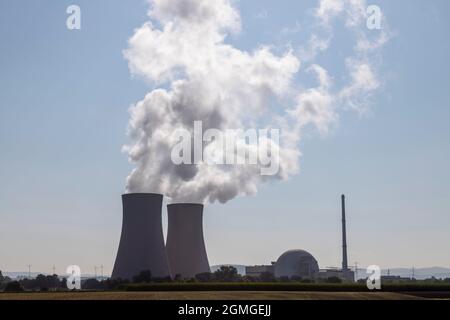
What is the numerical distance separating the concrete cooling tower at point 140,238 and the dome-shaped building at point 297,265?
128 ft

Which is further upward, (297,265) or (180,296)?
(180,296)

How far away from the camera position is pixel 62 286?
5931cm

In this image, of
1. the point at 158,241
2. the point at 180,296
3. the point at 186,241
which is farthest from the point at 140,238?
the point at 180,296

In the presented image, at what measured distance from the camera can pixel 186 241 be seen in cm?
4953

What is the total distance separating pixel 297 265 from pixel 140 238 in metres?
43.1

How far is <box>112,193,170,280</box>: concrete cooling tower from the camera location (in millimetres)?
43156

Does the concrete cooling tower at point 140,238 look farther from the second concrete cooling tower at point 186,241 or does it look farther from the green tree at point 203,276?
the green tree at point 203,276

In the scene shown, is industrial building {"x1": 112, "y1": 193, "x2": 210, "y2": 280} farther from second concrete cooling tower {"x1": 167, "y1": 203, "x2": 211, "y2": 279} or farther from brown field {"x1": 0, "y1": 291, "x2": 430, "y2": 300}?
brown field {"x1": 0, "y1": 291, "x2": 430, "y2": 300}

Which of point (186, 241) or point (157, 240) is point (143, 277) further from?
point (186, 241)

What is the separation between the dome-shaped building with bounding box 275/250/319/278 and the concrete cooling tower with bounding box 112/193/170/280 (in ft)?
128

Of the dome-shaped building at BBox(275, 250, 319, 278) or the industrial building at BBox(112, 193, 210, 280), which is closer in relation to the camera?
the industrial building at BBox(112, 193, 210, 280)

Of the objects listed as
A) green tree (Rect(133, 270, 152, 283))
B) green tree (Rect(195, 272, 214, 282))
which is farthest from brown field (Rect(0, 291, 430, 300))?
green tree (Rect(195, 272, 214, 282))
